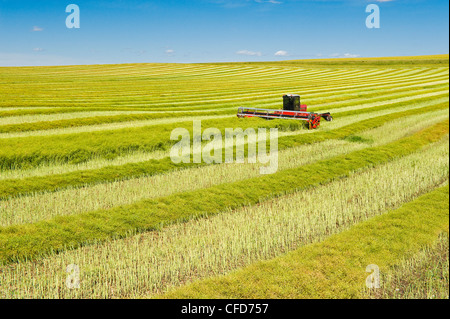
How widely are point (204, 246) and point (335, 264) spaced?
7.88ft

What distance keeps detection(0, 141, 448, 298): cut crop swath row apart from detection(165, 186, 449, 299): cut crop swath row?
1.70 feet

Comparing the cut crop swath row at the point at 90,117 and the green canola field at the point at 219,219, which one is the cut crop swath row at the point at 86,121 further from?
the green canola field at the point at 219,219

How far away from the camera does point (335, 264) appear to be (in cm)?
653

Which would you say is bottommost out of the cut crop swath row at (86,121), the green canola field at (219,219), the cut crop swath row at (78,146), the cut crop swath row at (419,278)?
the cut crop swath row at (419,278)

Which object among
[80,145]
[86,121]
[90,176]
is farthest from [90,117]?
[90,176]

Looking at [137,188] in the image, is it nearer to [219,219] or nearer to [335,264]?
[219,219]

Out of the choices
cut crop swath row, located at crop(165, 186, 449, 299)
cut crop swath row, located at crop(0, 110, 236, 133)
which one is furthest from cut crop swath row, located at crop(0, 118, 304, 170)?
cut crop swath row, located at crop(165, 186, 449, 299)

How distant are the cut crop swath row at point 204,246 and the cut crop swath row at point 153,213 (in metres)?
0.31

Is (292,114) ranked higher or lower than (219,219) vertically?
higher

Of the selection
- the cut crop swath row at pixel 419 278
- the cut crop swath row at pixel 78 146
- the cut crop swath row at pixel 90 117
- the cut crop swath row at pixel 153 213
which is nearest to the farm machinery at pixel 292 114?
the cut crop swath row at pixel 90 117

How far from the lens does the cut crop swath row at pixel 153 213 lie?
7.51m

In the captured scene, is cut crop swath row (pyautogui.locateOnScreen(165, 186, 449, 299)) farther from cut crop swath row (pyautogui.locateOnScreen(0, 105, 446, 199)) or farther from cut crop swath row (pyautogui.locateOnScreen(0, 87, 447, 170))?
cut crop swath row (pyautogui.locateOnScreen(0, 87, 447, 170))

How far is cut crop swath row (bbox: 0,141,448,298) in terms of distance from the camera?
20.4 feet

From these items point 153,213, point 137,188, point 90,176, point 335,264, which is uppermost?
point 90,176
